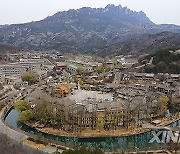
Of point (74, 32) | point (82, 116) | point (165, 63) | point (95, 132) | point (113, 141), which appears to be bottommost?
point (113, 141)

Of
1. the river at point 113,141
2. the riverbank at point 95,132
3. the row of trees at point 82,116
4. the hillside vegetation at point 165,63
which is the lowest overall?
the river at point 113,141

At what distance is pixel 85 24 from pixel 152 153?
79.1 m

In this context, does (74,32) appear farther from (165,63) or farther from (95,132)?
(95,132)

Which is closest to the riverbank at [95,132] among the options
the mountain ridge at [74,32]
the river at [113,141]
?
the river at [113,141]

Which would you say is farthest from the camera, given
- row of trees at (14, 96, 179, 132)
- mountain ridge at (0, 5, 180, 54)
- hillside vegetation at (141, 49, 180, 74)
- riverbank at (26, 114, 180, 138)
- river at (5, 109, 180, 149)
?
mountain ridge at (0, 5, 180, 54)

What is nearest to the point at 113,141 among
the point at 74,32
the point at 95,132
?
the point at 95,132

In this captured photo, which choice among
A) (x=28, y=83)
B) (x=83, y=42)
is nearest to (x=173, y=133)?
(x=28, y=83)

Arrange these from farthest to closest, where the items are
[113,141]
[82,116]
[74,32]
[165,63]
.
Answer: [74,32] → [165,63] → [82,116] → [113,141]

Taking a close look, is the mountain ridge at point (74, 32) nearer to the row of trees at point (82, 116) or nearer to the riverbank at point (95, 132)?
the row of trees at point (82, 116)

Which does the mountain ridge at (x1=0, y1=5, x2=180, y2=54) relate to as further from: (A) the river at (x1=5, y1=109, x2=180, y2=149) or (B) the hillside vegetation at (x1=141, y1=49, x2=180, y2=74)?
(A) the river at (x1=5, y1=109, x2=180, y2=149)

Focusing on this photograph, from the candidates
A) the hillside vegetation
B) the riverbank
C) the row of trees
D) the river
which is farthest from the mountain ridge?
the river

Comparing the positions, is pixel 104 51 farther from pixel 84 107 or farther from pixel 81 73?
pixel 84 107

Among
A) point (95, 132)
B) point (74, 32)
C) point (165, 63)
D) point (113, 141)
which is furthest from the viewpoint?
point (74, 32)

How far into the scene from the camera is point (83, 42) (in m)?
69.6
